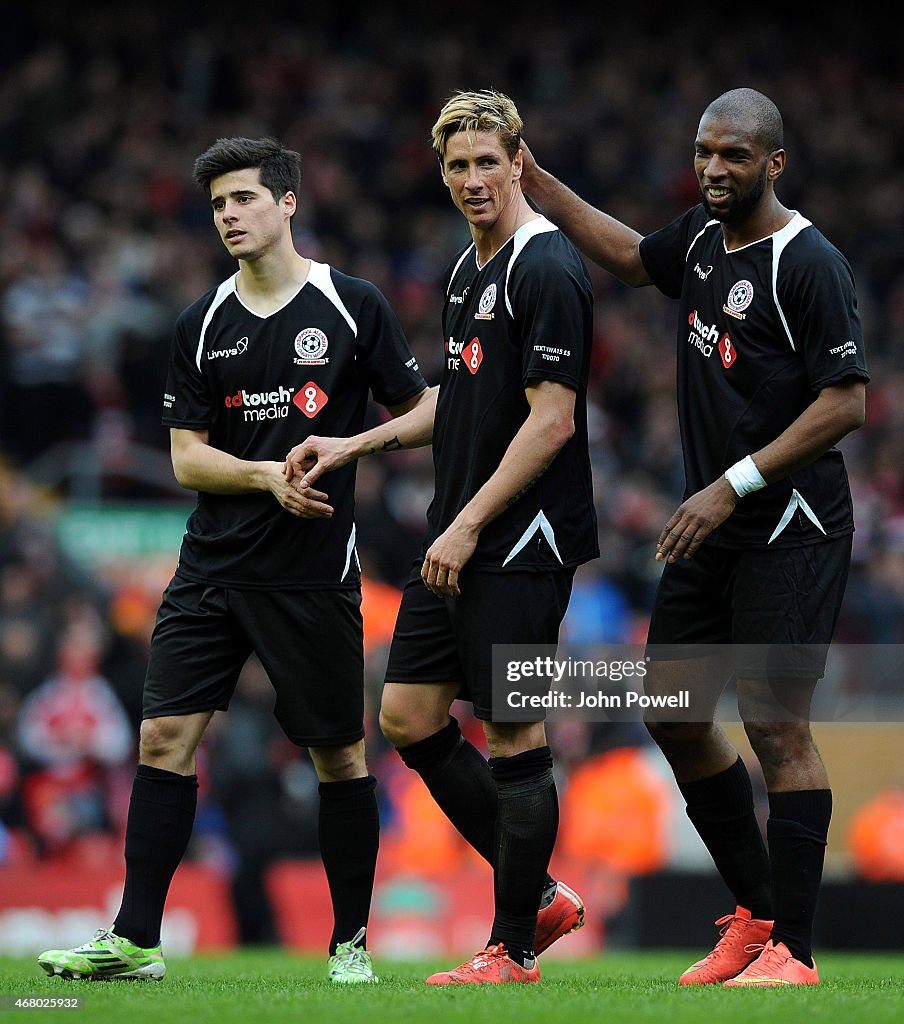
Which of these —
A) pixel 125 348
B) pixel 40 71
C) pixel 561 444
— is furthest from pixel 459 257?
pixel 40 71

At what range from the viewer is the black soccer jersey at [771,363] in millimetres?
5324

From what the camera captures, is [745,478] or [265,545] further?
→ [265,545]

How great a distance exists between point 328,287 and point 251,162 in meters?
0.50

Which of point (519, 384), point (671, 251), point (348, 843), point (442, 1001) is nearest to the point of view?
point (442, 1001)

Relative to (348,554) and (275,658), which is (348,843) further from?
(348,554)

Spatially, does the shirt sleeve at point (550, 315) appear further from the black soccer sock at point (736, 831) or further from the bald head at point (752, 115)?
the black soccer sock at point (736, 831)

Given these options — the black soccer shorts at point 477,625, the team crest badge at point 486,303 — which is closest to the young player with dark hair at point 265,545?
the black soccer shorts at point 477,625

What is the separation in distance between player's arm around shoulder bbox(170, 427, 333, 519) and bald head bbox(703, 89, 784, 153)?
1.77 metres

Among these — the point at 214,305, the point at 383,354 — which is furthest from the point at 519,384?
the point at 214,305

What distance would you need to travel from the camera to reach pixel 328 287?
19.7 ft

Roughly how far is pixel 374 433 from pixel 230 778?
6000 mm

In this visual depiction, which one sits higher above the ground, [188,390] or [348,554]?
[188,390]

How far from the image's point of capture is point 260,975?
20.4 ft

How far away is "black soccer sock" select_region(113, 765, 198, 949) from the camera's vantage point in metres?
5.61
